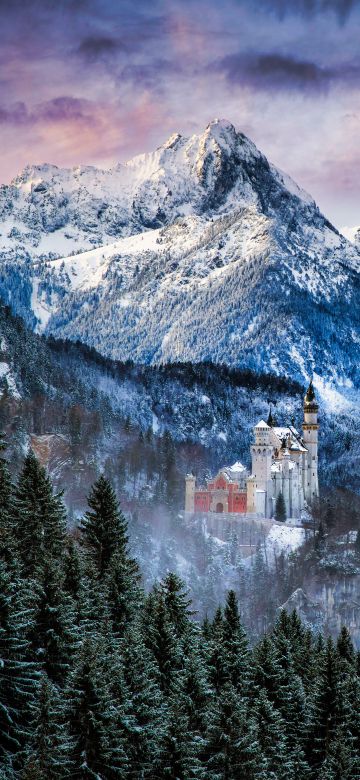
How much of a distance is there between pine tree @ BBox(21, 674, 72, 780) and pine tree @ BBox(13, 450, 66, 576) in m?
22.5

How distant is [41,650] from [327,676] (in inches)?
1045

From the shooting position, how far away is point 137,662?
214ft

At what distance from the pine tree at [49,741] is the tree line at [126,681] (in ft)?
0.24

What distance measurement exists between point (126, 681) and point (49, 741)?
32.6 ft

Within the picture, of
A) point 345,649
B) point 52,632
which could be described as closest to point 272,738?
point 52,632

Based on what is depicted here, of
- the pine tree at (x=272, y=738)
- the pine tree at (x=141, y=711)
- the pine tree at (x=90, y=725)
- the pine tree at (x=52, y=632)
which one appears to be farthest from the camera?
the pine tree at (x=272, y=738)

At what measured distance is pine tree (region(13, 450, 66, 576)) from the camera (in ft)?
261

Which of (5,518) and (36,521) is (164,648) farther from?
(5,518)

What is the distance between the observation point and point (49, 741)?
54.4 m

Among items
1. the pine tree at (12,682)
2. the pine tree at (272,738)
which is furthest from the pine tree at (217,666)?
the pine tree at (12,682)

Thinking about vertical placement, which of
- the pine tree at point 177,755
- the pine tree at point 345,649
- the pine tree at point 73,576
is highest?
the pine tree at point 73,576

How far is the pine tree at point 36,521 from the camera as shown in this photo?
261 ft

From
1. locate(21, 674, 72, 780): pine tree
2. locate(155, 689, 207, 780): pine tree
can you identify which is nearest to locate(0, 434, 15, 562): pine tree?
locate(155, 689, 207, 780): pine tree

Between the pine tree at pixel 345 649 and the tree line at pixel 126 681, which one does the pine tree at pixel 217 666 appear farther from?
the pine tree at pixel 345 649
